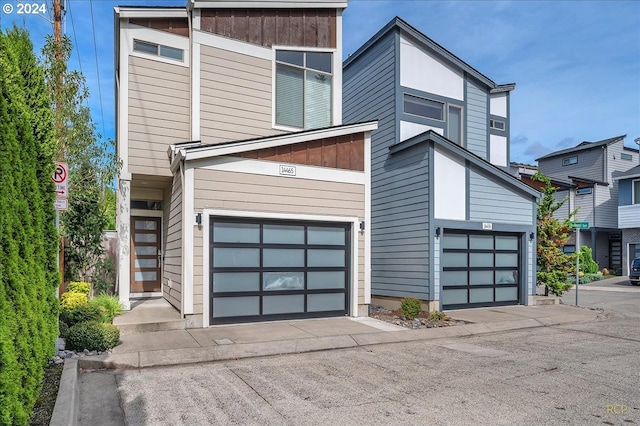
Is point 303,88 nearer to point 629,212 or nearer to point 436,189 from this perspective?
point 436,189

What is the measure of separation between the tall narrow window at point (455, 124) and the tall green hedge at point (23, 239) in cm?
1125

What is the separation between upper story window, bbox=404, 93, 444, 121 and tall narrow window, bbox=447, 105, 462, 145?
1.21ft

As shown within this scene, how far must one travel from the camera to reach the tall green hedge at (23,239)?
3486 mm

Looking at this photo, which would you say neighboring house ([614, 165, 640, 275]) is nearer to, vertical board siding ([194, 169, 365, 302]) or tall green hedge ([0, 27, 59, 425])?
vertical board siding ([194, 169, 365, 302])

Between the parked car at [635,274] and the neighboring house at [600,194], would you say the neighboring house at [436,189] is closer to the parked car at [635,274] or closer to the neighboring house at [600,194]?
the parked car at [635,274]

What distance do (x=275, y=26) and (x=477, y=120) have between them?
7.18 m

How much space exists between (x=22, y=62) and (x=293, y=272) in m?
6.19

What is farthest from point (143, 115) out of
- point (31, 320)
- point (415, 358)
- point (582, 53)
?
point (582, 53)

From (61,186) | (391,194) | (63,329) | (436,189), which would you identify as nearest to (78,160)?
(61,186)

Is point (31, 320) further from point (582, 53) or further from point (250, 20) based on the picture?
point (582, 53)

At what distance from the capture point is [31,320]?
4.21 m

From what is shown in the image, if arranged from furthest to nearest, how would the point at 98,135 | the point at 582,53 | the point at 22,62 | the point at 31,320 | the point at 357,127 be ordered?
1. the point at 582,53
2. the point at 357,127
3. the point at 98,135
4. the point at 22,62
5. the point at 31,320

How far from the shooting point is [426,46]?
13.5 meters

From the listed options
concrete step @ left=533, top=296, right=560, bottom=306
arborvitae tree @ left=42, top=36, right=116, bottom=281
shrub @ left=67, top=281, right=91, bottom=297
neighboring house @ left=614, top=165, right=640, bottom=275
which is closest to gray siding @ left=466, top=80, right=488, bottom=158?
concrete step @ left=533, top=296, right=560, bottom=306
